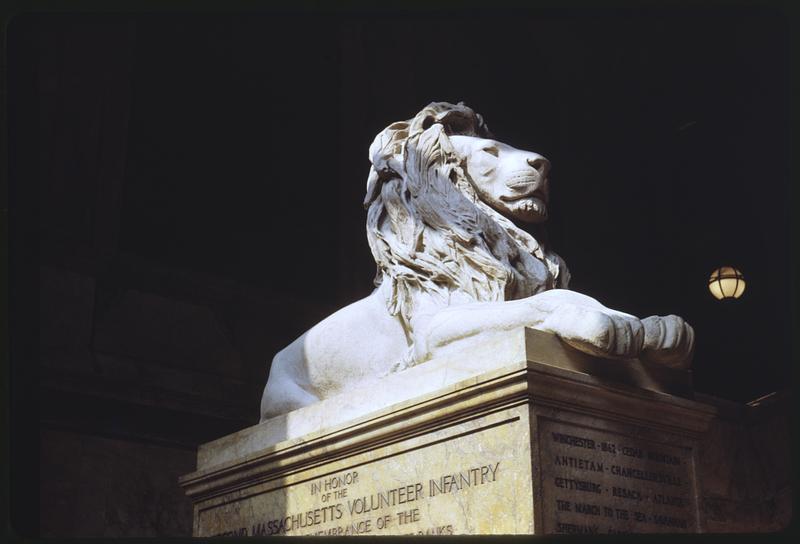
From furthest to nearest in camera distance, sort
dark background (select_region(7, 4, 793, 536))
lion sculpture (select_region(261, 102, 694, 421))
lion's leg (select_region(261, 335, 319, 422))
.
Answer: dark background (select_region(7, 4, 793, 536)) → lion's leg (select_region(261, 335, 319, 422)) → lion sculpture (select_region(261, 102, 694, 421))

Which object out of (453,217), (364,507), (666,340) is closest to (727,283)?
(453,217)

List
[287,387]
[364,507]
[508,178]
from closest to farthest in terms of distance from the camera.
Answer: [364,507], [508,178], [287,387]

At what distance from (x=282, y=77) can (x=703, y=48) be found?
3.45 metres

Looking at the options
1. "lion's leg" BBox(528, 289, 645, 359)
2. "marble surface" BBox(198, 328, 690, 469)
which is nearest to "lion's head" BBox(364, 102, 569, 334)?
"marble surface" BBox(198, 328, 690, 469)

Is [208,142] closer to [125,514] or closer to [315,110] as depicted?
[315,110]

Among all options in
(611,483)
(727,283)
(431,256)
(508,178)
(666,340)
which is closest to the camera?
(611,483)

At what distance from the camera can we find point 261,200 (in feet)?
34.8

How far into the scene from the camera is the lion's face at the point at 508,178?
4930mm

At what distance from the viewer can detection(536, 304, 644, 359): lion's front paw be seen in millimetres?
4004

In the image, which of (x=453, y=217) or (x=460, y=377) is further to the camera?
(x=453, y=217)

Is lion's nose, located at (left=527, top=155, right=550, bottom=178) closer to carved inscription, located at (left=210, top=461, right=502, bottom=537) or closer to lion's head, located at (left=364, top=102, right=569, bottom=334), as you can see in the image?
lion's head, located at (left=364, top=102, right=569, bottom=334)

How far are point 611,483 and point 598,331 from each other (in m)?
0.47

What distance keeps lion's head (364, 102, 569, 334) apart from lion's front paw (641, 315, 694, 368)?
0.66 metres

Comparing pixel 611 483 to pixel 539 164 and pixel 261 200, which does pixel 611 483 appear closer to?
pixel 539 164
